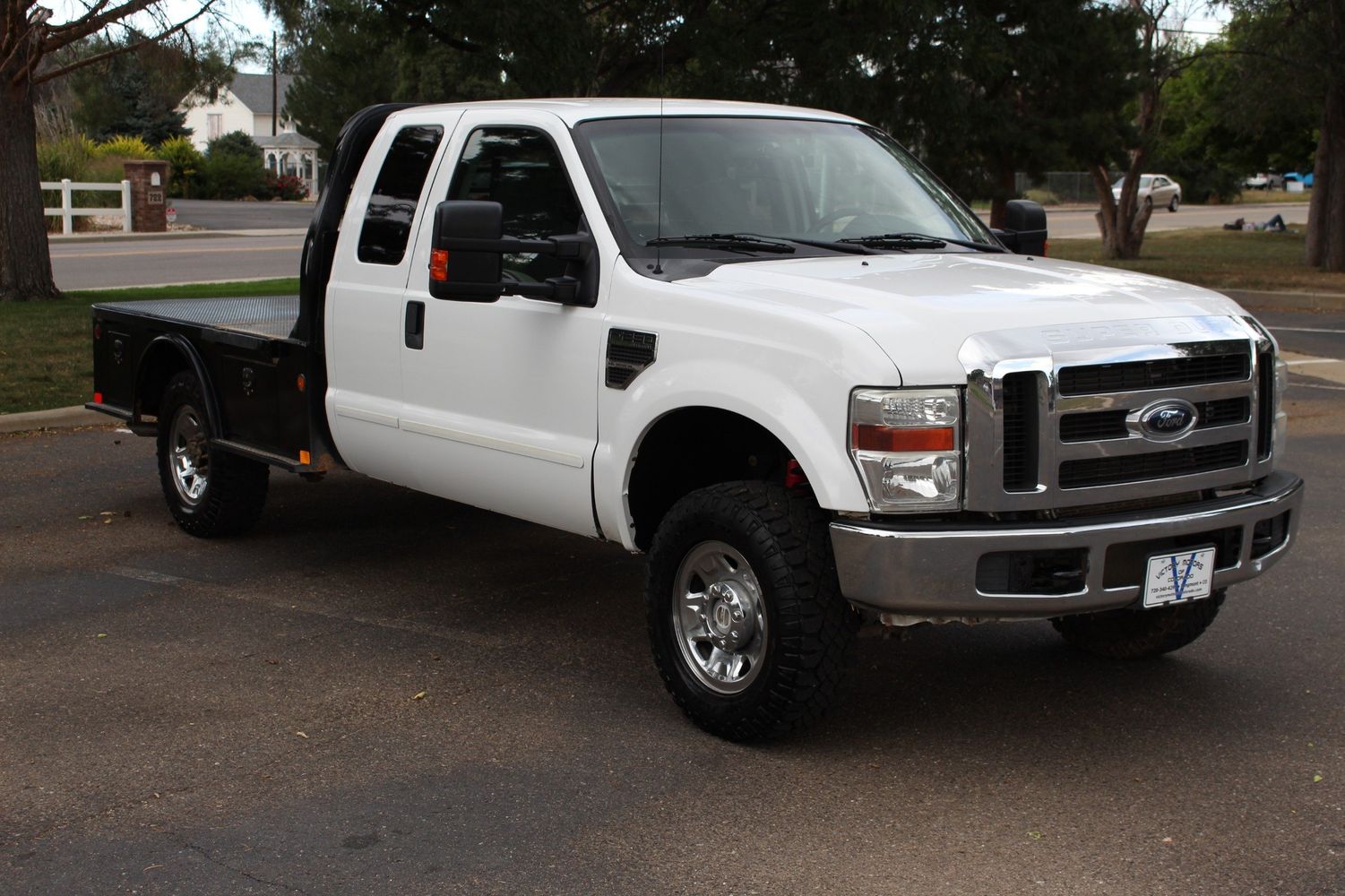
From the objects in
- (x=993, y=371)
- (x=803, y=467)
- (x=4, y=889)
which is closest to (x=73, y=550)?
(x=4, y=889)

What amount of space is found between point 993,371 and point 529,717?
1.98 metres

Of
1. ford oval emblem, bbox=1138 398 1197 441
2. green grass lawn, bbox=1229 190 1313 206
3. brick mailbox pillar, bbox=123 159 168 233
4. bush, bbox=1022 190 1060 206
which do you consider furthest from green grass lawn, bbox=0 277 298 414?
green grass lawn, bbox=1229 190 1313 206

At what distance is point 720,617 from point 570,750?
65 cm

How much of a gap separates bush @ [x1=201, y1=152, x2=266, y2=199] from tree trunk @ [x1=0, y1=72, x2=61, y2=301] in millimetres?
41939

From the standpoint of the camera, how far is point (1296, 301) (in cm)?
2081

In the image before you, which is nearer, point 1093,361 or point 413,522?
point 1093,361

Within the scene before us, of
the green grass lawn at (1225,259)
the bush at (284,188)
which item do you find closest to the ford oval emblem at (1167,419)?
the green grass lawn at (1225,259)

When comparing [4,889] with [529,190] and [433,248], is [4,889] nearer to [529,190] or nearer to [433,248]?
[433,248]

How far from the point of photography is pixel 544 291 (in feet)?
18.5

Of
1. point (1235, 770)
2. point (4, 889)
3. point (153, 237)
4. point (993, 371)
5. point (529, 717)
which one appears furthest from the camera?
point (153, 237)

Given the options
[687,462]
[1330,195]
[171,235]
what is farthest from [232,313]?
[171,235]

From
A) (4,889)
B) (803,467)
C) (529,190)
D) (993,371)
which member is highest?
(529,190)

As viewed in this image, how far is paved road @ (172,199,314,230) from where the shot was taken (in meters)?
42.1

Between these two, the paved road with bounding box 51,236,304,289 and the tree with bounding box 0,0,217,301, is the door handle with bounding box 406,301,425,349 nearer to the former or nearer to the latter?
the tree with bounding box 0,0,217,301
